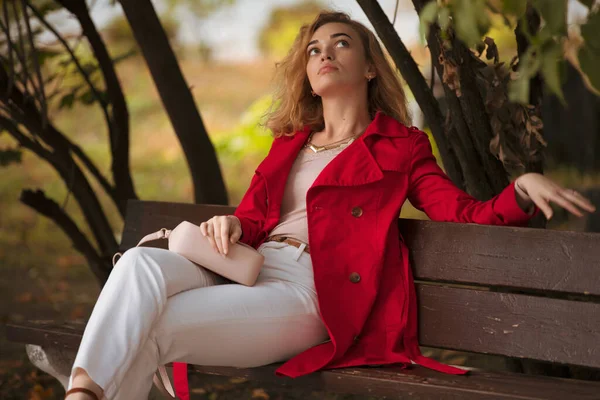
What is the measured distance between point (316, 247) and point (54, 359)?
1.16 meters

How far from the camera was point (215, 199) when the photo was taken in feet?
13.7

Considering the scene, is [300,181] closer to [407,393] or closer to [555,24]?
[407,393]

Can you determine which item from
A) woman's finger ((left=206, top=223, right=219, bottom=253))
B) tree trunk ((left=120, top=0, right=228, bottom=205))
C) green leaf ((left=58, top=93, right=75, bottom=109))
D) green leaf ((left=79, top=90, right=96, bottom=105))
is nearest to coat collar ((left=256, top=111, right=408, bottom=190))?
woman's finger ((left=206, top=223, right=219, bottom=253))

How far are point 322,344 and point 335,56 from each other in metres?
1.03

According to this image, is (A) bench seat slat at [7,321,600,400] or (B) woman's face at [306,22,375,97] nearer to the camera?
(A) bench seat slat at [7,321,600,400]

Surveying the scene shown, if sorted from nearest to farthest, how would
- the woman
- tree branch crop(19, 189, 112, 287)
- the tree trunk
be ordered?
the woman
the tree trunk
tree branch crop(19, 189, 112, 287)

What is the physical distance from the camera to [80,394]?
2.27 m

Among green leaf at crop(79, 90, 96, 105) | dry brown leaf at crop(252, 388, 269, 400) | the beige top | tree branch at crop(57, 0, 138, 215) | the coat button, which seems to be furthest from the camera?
green leaf at crop(79, 90, 96, 105)

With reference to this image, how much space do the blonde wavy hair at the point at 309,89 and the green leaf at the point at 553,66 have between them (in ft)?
5.91

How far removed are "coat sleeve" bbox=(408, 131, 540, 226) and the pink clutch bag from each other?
1.92 feet

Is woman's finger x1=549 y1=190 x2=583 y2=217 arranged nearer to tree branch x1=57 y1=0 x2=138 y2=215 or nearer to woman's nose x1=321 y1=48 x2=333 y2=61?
woman's nose x1=321 y1=48 x2=333 y2=61

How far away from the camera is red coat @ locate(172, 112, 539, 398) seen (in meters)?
2.74

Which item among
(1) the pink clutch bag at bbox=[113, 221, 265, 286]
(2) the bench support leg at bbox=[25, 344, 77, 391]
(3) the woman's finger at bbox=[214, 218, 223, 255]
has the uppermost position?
(3) the woman's finger at bbox=[214, 218, 223, 255]

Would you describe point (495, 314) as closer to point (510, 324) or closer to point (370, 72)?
point (510, 324)
